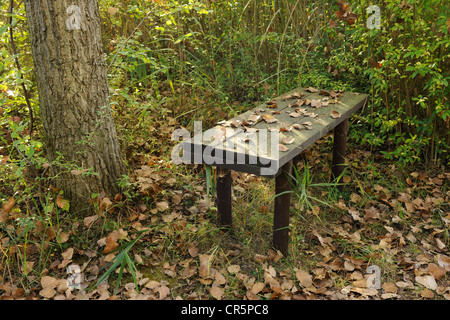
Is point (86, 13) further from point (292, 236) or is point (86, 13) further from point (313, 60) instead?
point (313, 60)

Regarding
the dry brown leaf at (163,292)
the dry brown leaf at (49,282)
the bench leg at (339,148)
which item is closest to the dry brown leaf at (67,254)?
the dry brown leaf at (49,282)

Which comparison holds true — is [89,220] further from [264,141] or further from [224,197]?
[264,141]

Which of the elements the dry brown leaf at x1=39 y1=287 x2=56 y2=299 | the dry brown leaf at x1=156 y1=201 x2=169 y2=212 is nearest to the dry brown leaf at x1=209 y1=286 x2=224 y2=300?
the dry brown leaf at x1=156 y1=201 x2=169 y2=212

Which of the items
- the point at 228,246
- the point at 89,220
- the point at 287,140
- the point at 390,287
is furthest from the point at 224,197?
the point at 390,287

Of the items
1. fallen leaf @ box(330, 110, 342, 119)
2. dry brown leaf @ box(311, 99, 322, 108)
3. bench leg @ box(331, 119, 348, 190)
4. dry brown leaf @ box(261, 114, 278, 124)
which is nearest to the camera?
dry brown leaf @ box(261, 114, 278, 124)

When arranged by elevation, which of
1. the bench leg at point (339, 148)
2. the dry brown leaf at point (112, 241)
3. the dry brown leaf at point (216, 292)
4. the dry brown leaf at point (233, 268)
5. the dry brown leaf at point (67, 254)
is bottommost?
the dry brown leaf at point (216, 292)

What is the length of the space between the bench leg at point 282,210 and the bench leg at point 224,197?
34 cm

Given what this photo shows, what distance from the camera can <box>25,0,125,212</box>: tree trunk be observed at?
2.60m

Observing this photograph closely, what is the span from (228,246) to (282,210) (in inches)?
17.9

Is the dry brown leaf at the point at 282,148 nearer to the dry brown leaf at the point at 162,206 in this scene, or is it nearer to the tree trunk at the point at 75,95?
the dry brown leaf at the point at 162,206

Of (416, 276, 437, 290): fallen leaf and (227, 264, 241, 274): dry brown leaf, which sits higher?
(227, 264, 241, 274): dry brown leaf

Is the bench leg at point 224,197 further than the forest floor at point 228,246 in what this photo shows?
Yes

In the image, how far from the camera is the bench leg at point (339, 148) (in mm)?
3470

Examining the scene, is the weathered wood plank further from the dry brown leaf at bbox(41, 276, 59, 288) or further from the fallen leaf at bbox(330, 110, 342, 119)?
the dry brown leaf at bbox(41, 276, 59, 288)
